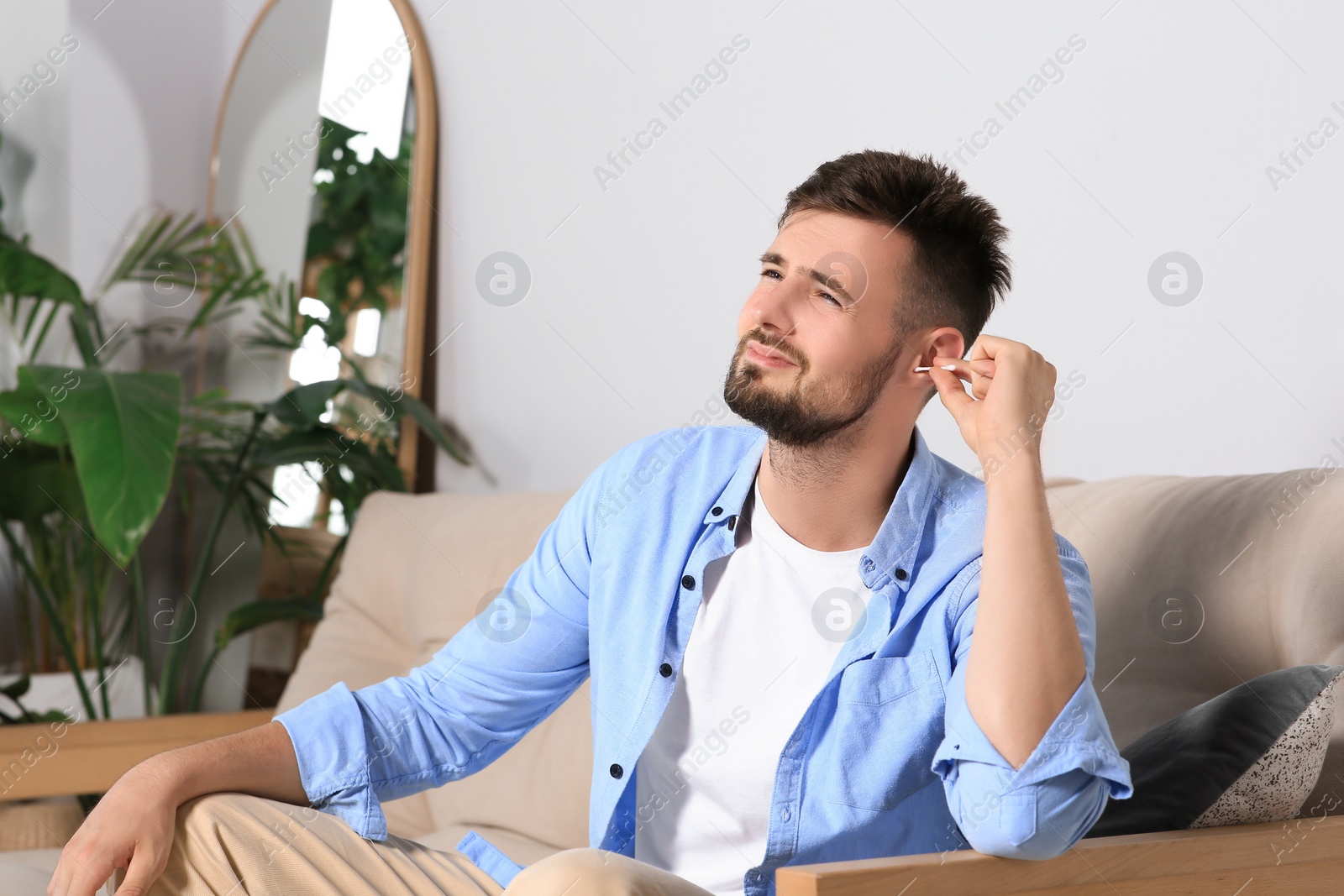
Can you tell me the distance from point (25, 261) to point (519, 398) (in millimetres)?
1074

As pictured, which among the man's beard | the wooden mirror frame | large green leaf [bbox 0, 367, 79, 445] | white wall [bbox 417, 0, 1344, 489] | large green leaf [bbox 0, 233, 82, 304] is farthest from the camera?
the wooden mirror frame

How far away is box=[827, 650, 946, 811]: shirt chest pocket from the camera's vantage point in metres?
1.17

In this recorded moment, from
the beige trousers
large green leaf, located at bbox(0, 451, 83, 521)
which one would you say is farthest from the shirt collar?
large green leaf, located at bbox(0, 451, 83, 521)

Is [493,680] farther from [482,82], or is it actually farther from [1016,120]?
[482,82]

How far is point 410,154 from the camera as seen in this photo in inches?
113

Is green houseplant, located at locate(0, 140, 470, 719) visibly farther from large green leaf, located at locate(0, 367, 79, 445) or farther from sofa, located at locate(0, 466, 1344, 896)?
sofa, located at locate(0, 466, 1344, 896)

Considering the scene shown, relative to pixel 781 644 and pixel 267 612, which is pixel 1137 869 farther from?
pixel 267 612

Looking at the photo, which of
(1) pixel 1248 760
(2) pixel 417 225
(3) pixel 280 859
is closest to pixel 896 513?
(1) pixel 1248 760

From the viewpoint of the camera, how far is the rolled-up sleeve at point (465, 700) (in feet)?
3.88

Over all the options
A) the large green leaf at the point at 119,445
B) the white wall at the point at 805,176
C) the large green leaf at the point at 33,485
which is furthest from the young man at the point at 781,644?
the large green leaf at the point at 33,485

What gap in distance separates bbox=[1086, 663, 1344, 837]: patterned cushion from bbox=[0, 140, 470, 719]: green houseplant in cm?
161

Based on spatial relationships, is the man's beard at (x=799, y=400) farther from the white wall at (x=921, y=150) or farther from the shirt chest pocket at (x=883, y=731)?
the white wall at (x=921, y=150)

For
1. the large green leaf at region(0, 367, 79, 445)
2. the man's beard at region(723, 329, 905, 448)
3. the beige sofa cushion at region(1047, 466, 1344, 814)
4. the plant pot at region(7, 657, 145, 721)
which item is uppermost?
the beige sofa cushion at region(1047, 466, 1344, 814)

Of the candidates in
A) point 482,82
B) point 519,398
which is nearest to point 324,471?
point 519,398
